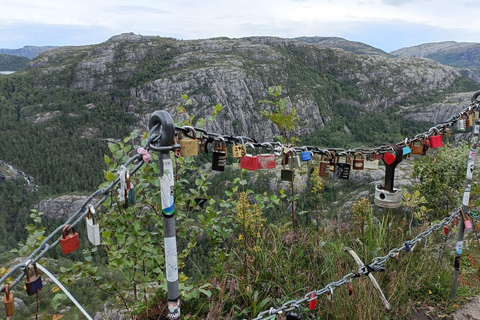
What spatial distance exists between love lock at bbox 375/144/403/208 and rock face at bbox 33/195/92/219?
Result: 119143 mm

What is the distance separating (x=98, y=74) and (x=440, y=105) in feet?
662

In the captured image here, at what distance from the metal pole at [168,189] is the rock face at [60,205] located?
11933cm

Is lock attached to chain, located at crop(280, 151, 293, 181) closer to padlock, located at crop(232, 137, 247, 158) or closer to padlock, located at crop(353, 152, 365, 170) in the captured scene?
padlock, located at crop(232, 137, 247, 158)

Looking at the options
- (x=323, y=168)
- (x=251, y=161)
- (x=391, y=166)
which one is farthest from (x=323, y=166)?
(x=251, y=161)

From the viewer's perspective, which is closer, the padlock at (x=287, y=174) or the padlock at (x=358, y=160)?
the padlock at (x=287, y=174)

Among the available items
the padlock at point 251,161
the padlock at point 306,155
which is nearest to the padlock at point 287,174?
the padlock at point 306,155

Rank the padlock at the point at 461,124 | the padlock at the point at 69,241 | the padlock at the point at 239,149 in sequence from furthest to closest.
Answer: the padlock at the point at 461,124 → the padlock at the point at 239,149 → the padlock at the point at 69,241

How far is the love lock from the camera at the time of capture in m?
3.35

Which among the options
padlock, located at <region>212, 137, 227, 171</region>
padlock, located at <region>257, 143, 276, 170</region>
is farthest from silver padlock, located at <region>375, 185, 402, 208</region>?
padlock, located at <region>212, 137, 227, 171</region>

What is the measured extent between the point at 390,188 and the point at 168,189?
2688 mm

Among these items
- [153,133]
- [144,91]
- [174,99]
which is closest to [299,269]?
[153,133]

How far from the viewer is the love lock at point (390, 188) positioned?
11.0 ft

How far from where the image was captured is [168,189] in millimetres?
1978

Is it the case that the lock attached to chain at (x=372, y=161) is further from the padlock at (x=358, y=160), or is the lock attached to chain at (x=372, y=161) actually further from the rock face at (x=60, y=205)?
the rock face at (x=60, y=205)
